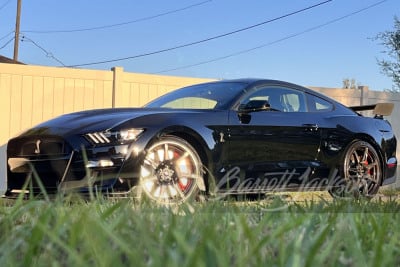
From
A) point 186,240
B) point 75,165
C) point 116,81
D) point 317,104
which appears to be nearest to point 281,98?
point 317,104

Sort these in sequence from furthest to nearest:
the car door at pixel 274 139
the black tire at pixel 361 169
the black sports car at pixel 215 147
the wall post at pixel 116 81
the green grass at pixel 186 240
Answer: the wall post at pixel 116 81 → the black tire at pixel 361 169 → the car door at pixel 274 139 → the black sports car at pixel 215 147 → the green grass at pixel 186 240

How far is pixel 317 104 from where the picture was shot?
670 cm

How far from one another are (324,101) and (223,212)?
188 inches

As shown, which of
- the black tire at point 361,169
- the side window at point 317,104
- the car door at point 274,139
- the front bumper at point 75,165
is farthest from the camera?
the side window at point 317,104

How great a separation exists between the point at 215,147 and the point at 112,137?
1124 mm

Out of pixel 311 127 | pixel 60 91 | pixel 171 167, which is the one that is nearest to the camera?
pixel 171 167

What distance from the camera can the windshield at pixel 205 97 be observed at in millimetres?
5848

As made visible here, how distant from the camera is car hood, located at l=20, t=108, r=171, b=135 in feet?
15.9

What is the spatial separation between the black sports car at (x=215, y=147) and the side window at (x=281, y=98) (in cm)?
1

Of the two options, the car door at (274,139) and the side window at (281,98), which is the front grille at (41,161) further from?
the side window at (281,98)

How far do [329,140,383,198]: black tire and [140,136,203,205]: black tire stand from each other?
2.02 metres

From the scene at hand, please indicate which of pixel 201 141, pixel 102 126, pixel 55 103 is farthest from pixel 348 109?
pixel 55 103

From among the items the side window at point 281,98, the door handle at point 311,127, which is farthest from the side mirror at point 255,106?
the door handle at point 311,127

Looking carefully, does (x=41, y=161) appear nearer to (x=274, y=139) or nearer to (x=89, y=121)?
(x=89, y=121)
